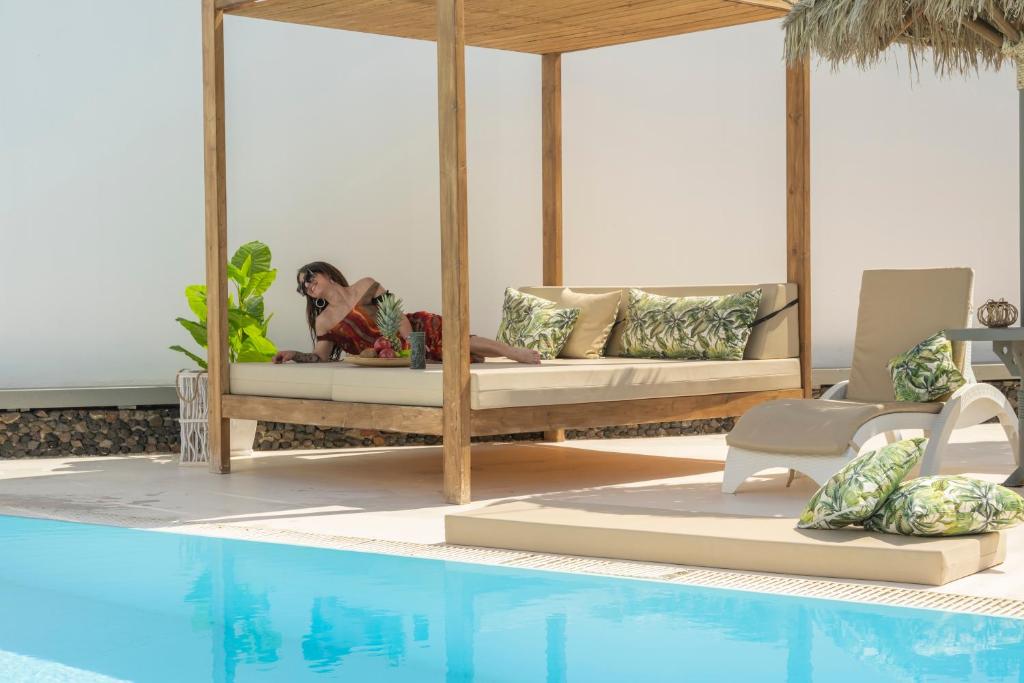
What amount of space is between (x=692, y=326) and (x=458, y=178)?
2.29 m

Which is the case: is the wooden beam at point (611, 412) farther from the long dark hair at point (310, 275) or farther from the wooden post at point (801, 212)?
the long dark hair at point (310, 275)

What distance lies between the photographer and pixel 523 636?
12.3 feet

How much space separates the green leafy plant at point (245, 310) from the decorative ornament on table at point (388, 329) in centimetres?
142

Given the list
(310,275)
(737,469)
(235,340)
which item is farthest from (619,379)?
(235,340)

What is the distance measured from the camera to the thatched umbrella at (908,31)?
638 centimetres

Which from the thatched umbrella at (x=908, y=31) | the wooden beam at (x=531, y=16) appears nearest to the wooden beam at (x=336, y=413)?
the wooden beam at (x=531, y=16)

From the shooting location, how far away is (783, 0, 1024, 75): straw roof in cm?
637

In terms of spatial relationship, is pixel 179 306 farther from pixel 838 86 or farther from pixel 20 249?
pixel 838 86

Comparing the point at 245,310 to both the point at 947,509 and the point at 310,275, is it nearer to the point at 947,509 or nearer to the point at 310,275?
the point at 310,275

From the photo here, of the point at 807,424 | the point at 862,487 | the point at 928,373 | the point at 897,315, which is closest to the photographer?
the point at 862,487

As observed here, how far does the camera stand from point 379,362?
7.04 meters

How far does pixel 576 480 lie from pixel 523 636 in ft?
11.6

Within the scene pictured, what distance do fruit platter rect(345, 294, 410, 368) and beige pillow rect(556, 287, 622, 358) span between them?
1527 millimetres

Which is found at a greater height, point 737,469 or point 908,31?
point 908,31
